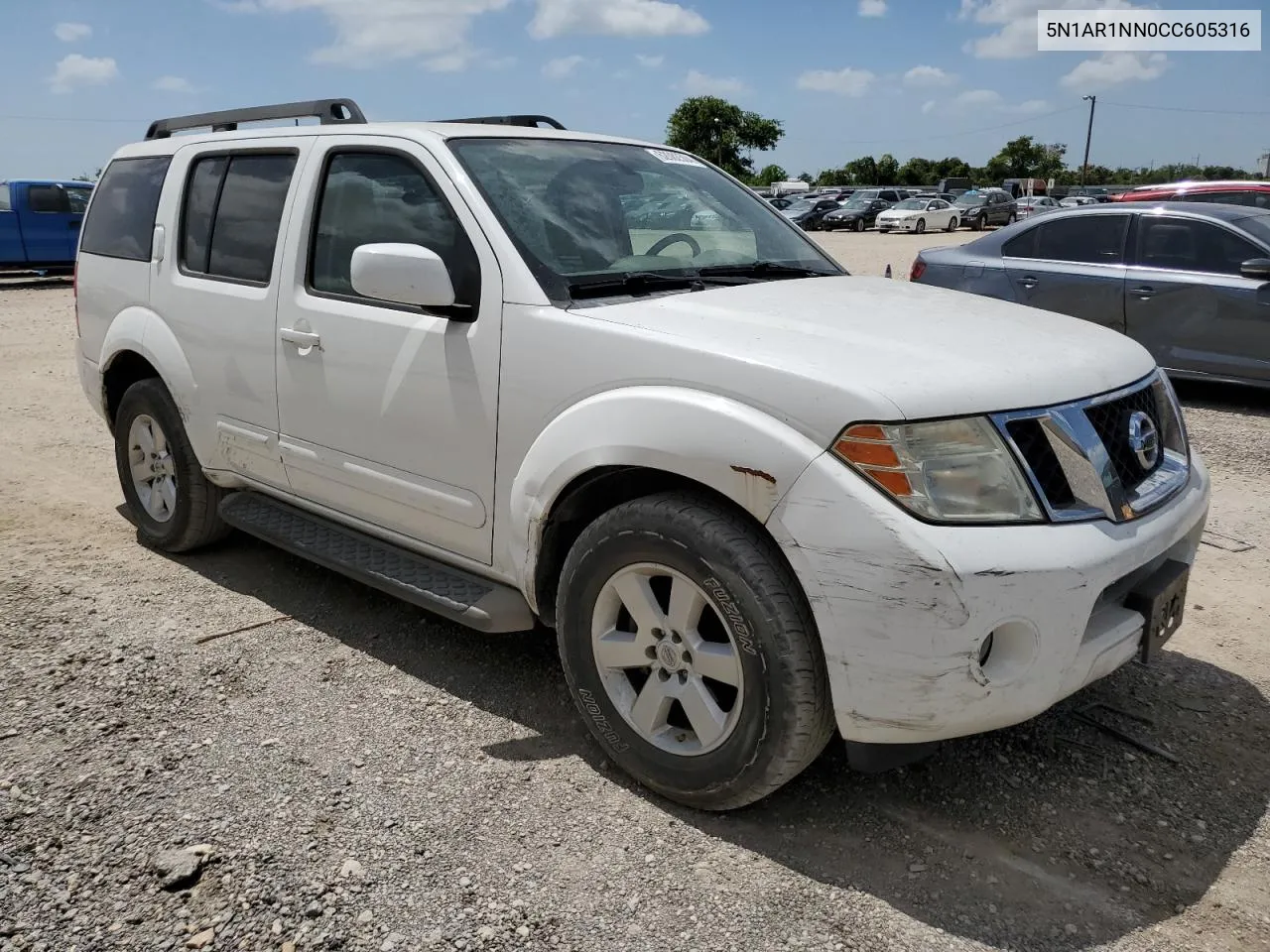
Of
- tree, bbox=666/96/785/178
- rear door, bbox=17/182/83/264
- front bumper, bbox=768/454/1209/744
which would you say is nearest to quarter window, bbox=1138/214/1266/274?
front bumper, bbox=768/454/1209/744

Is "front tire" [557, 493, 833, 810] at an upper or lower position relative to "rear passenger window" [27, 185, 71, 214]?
lower

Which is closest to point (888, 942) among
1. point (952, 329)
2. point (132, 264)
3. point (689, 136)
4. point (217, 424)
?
point (952, 329)

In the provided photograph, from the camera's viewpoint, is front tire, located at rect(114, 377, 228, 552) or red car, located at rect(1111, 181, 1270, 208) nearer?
front tire, located at rect(114, 377, 228, 552)

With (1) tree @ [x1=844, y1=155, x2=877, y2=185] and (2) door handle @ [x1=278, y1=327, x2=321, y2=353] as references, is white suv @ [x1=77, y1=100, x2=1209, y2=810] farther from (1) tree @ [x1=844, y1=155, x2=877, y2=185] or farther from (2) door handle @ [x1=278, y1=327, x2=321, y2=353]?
(1) tree @ [x1=844, y1=155, x2=877, y2=185]

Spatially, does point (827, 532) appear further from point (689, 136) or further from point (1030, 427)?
point (689, 136)

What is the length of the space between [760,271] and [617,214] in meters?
0.53

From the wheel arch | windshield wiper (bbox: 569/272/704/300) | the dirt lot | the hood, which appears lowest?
the dirt lot

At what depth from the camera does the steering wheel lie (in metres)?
3.60

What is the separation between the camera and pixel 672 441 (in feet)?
8.79

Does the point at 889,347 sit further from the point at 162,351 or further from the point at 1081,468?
the point at 162,351

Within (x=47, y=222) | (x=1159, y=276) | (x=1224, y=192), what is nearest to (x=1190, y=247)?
(x=1159, y=276)

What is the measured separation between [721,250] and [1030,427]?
1481mm

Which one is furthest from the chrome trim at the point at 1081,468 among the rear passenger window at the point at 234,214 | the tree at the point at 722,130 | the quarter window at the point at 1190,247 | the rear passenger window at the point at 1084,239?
the tree at the point at 722,130

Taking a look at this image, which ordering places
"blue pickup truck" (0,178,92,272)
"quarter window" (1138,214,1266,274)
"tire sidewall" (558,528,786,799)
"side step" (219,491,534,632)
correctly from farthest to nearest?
"blue pickup truck" (0,178,92,272), "quarter window" (1138,214,1266,274), "side step" (219,491,534,632), "tire sidewall" (558,528,786,799)
